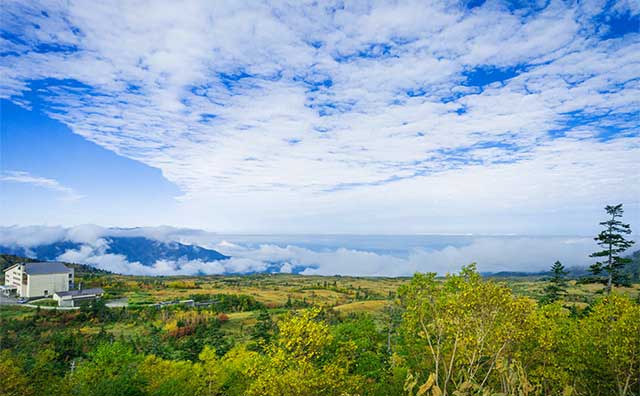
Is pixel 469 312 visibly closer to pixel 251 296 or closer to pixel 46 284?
pixel 251 296

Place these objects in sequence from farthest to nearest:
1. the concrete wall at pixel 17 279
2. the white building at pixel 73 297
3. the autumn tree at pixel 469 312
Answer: the concrete wall at pixel 17 279 → the white building at pixel 73 297 → the autumn tree at pixel 469 312

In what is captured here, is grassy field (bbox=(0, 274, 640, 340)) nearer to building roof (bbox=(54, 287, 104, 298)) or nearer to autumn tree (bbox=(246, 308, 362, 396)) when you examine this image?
building roof (bbox=(54, 287, 104, 298))

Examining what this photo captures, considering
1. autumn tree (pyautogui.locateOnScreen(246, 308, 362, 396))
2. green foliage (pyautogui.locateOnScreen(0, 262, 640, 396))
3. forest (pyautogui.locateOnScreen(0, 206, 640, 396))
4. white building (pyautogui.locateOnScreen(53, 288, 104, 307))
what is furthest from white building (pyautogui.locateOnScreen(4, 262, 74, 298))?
autumn tree (pyautogui.locateOnScreen(246, 308, 362, 396))

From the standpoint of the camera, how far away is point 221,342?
168 feet

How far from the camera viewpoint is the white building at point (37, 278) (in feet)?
234

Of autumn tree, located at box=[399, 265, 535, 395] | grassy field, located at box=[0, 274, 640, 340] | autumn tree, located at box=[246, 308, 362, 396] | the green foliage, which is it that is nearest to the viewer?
autumn tree, located at box=[399, 265, 535, 395]

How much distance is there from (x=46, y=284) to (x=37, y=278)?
2.18 m

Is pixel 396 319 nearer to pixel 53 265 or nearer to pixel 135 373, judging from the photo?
pixel 135 373

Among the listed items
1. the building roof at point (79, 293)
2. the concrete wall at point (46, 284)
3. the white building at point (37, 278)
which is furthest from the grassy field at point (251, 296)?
the white building at point (37, 278)

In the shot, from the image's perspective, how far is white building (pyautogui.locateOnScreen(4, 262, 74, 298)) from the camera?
2808 inches

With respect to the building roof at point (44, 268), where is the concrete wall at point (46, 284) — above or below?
below

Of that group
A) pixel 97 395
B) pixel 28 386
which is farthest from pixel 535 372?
pixel 28 386

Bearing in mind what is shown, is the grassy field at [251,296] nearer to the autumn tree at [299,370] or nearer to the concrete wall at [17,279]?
the concrete wall at [17,279]

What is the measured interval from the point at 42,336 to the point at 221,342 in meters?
25.7
